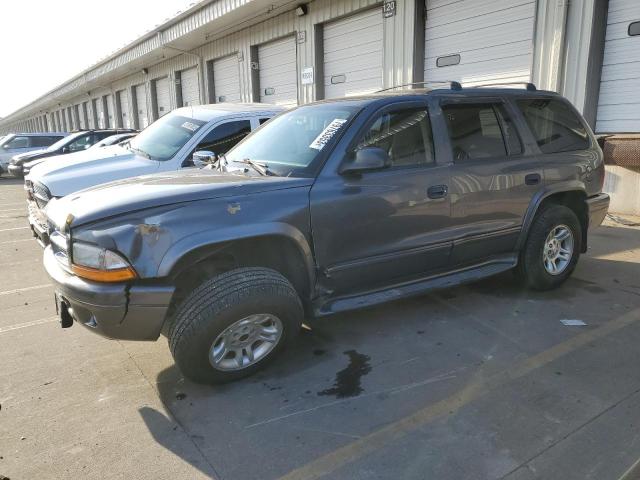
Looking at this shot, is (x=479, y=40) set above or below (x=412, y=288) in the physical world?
above

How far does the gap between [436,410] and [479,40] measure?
8.47 metres

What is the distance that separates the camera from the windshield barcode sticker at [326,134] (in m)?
3.50

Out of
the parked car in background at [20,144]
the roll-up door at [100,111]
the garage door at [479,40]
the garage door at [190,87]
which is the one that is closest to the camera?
the garage door at [479,40]

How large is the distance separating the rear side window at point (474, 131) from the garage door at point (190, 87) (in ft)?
56.2

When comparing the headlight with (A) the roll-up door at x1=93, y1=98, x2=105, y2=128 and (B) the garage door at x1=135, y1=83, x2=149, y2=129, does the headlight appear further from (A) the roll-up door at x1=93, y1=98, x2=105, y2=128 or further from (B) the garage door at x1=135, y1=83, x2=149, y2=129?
(A) the roll-up door at x1=93, y1=98, x2=105, y2=128

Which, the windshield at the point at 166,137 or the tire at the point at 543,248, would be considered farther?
the windshield at the point at 166,137

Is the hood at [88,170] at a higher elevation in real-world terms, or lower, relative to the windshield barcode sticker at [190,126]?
lower

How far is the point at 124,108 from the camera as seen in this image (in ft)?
96.6

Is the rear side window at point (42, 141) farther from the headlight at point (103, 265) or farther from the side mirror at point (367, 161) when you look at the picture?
the side mirror at point (367, 161)

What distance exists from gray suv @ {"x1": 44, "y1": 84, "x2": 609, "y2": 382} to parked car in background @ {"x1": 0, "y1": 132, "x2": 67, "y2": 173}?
58.3 feet

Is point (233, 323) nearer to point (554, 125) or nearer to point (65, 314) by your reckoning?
point (65, 314)

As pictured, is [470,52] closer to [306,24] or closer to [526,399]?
[306,24]

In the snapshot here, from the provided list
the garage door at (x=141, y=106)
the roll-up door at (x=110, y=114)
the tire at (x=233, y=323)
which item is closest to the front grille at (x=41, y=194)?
the tire at (x=233, y=323)

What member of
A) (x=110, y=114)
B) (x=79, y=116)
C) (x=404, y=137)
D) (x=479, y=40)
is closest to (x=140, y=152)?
(x=404, y=137)
